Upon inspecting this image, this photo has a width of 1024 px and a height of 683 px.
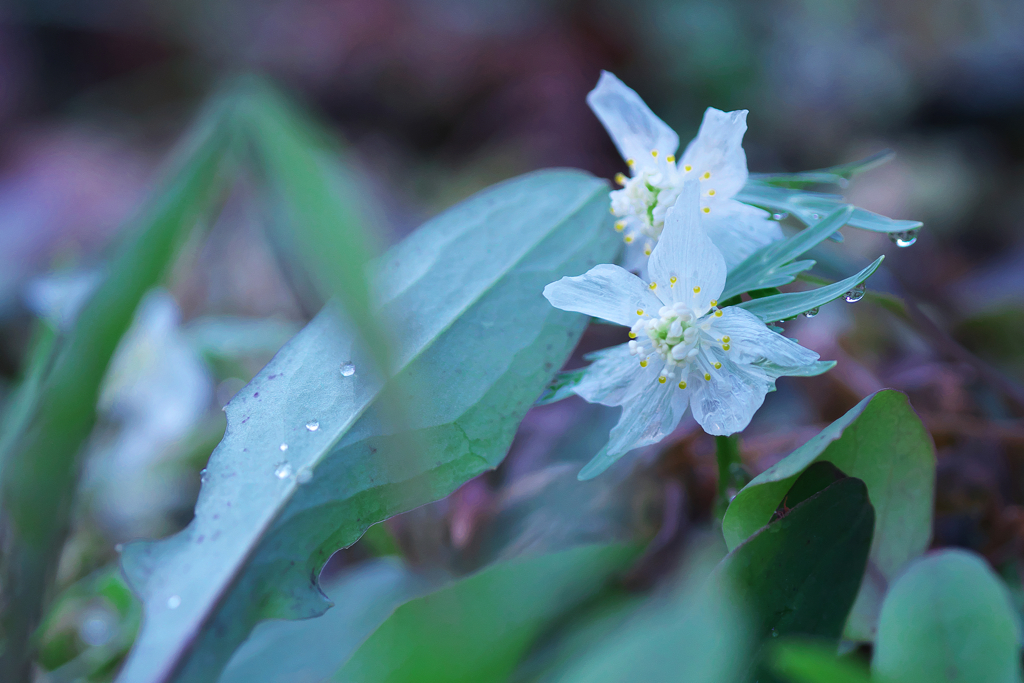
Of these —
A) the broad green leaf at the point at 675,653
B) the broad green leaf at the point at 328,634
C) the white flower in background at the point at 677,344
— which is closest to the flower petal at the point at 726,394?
the white flower in background at the point at 677,344

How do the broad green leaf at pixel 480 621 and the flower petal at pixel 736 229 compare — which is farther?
the flower petal at pixel 736 229

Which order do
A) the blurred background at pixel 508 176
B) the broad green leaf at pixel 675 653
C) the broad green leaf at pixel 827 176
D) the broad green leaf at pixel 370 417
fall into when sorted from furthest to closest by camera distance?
the blurred background at pixel 508 176 < the broad green leaf at pixel 827 176 < the broad green leaf at pixel 370 417 < the broad green leaf at pixel 675 653

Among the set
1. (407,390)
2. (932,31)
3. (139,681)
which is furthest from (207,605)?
(932,31)

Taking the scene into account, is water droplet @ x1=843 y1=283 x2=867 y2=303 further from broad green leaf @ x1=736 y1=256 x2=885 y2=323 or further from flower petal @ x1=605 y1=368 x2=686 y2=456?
flower petal @ x1=605 y1=368 x2=686 y2=456

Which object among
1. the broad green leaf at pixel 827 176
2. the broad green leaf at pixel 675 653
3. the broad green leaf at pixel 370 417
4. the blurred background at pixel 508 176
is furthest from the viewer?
the blurred background at pixel 508 176

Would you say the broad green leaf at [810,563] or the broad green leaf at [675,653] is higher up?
the broad green leaf at [675,653]

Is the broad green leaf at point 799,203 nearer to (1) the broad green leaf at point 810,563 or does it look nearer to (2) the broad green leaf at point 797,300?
(2) the broad green leaf at point 797,300

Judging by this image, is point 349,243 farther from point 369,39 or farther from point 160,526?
point 369,39

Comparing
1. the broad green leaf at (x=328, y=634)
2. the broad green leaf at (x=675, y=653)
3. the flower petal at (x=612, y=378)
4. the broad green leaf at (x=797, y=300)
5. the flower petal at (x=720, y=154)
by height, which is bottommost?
the broad green leaf at (x=675, y=653)
